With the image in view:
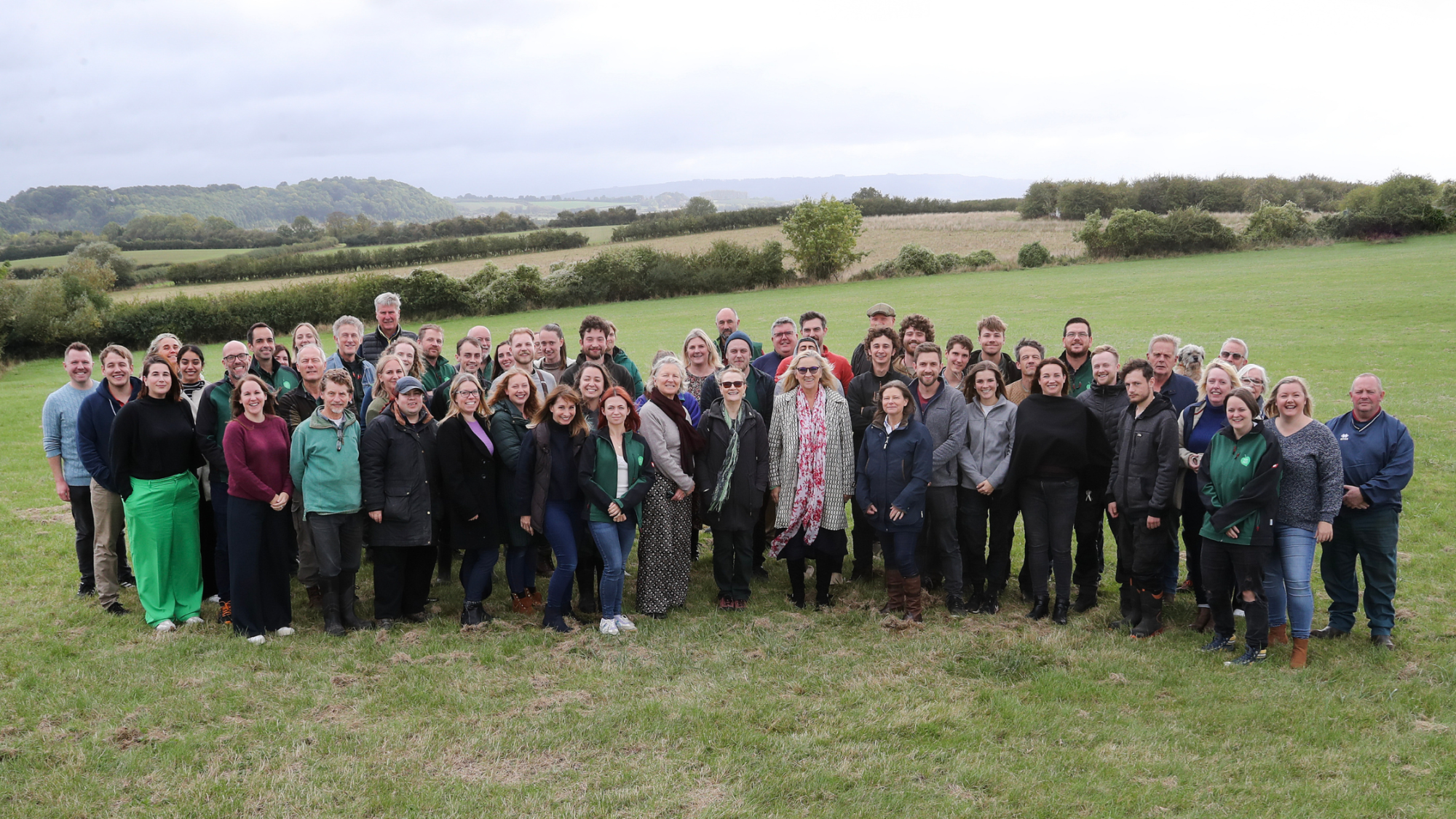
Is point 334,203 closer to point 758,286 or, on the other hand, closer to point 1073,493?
point 758,286

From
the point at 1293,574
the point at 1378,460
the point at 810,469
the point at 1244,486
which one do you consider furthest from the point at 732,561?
the point at 1378,460

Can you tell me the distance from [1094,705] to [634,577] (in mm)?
4399

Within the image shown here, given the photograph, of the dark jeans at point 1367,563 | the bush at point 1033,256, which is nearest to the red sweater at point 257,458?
the dark jeans at point 1367,563

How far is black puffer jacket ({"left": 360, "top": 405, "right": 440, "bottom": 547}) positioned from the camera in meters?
6.71

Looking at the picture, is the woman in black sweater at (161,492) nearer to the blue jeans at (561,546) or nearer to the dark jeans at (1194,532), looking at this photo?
the blue jeans at (561,546)

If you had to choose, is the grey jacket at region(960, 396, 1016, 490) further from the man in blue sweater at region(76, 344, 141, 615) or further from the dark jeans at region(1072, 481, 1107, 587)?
the man in blue sweater at region(76, 344, 141, 615)

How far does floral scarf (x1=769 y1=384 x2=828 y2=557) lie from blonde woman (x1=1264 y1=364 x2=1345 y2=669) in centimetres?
325

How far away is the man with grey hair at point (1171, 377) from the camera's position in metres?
7.27


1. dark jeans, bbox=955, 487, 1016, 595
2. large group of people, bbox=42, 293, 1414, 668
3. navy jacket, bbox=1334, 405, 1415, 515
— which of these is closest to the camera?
navy jacket, bbox=1334, 405, 1415, 515

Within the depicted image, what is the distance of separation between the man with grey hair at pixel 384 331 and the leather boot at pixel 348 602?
288 centimetres

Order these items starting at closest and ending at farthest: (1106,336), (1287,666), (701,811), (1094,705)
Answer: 1. (701,811)
2. (1094,705)
3. (1287,666)
4. (1106,336)

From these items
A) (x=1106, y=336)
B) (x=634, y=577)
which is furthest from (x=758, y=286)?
(x=634, y=577)

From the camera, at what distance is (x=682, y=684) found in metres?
5.95

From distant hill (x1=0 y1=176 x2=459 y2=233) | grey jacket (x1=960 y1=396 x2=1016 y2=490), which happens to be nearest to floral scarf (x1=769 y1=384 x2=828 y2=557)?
grey jacket (x1=960 y1=396 x2=1016 y2=490)
